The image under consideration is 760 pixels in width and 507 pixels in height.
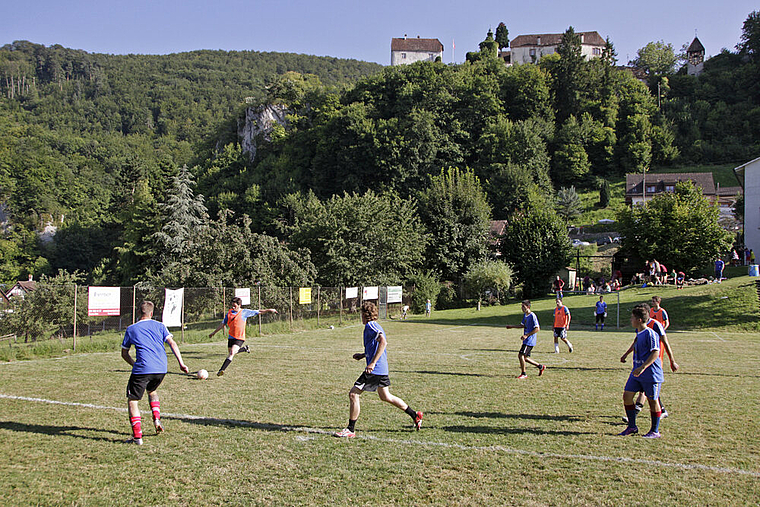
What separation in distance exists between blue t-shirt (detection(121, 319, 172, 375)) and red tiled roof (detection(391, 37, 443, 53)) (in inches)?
6119

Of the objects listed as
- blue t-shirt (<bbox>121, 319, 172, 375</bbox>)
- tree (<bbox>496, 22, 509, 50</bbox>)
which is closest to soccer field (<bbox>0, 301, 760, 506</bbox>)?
blue t-shirt (<bbox>121, 319, 172, 375</bbox>)

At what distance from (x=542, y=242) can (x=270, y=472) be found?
173ft

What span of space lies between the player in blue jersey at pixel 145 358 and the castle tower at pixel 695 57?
172 m

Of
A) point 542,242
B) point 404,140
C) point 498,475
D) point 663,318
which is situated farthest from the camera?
point 404,140

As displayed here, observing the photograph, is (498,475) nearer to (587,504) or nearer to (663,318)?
(587,504)

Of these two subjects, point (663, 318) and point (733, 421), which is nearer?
point (733, 421)

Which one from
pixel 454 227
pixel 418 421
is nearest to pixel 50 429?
pixel 418 421

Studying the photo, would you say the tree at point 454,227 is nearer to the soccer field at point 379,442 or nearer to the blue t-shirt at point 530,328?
the soccer field at point 379,442

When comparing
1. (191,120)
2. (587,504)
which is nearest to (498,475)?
(587,504)

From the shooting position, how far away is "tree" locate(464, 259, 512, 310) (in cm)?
4916

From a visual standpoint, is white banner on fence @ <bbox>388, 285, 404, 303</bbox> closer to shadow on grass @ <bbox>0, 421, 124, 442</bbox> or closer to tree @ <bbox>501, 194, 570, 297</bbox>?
tree @ <bbox>501, 194, 570, 297</bbox>

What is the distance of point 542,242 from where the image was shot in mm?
56500

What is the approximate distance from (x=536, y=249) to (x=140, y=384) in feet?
170

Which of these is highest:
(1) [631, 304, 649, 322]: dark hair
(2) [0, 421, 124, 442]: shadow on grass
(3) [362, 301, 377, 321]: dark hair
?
(3) [362, 301, 377, 321]: dark hair
